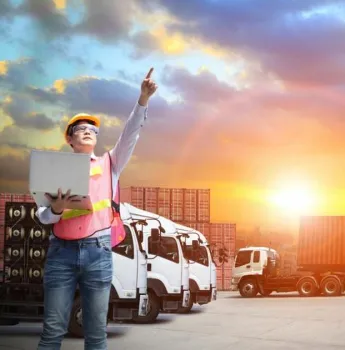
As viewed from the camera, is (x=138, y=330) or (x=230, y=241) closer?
(x=138, y=330)

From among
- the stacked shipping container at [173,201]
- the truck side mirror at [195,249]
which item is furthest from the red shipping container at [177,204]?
the truck side mirror at [195,249]

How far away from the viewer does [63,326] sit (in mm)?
3525

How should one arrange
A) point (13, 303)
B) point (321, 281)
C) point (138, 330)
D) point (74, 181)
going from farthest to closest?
point (321, 281) < point (138, 330) < point (13, 303) < point (74, 181)

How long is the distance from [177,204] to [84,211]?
22.8m

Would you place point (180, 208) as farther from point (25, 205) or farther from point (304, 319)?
point (25, 205)

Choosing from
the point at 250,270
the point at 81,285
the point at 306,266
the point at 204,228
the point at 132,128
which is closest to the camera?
the point at 81,285

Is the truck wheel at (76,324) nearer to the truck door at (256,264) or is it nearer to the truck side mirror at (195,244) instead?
the truck side mirror at (195,244)

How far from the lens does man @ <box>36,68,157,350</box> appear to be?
345 cm

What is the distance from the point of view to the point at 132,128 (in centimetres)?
365

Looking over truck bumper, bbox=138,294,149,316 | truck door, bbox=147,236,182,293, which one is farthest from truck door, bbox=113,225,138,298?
truck door, bbox=147,236,182,293

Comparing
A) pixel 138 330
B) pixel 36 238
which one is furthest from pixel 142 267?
pixel 36 238

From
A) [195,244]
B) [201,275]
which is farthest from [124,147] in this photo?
[201,275]

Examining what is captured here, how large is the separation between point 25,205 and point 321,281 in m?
16.5

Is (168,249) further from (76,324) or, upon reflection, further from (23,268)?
(23,268)
